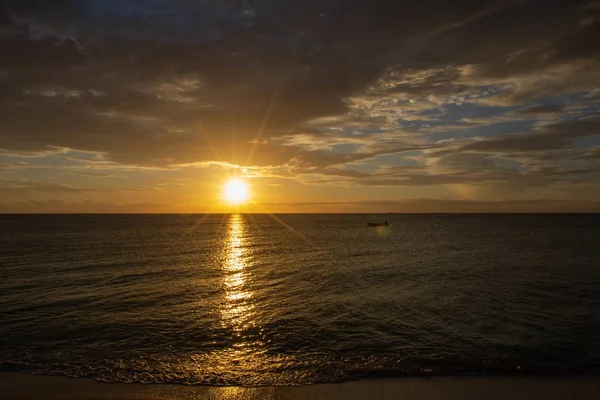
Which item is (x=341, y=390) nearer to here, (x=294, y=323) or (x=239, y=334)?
(x=239, y=334)

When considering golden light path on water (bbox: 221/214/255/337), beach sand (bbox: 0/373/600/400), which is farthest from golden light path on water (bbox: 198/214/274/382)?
beach sand (bbox: 0/373/600/400)

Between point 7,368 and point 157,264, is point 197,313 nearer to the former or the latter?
point 7,368

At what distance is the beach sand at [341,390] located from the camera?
13867 millimetres

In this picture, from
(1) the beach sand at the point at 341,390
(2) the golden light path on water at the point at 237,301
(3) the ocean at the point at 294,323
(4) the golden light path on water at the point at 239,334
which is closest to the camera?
(1) the beach sand at the point at 341,390

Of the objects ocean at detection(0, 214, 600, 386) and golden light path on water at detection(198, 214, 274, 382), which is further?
ocean at detection(0, 214, 600, 386)

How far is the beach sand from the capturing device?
1387 cm

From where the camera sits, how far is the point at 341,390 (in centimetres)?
1441

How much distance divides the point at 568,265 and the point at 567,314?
2837 cm

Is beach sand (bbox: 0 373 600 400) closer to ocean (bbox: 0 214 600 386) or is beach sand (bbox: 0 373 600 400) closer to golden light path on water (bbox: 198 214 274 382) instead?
ocean (bbox: 0 214 600 386)

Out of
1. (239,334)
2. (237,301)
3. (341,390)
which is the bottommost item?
(237,301)


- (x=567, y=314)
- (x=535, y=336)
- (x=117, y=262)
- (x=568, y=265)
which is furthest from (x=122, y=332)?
(x=568, y=265)

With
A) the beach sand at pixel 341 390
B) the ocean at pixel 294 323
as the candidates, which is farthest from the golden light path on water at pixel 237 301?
the beach sand at pixel 341 390

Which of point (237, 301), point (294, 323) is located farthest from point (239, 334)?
point (237, 301)

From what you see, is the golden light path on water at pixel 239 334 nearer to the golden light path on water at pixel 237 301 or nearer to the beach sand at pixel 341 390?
the golden light path on water at pixel 237 301
